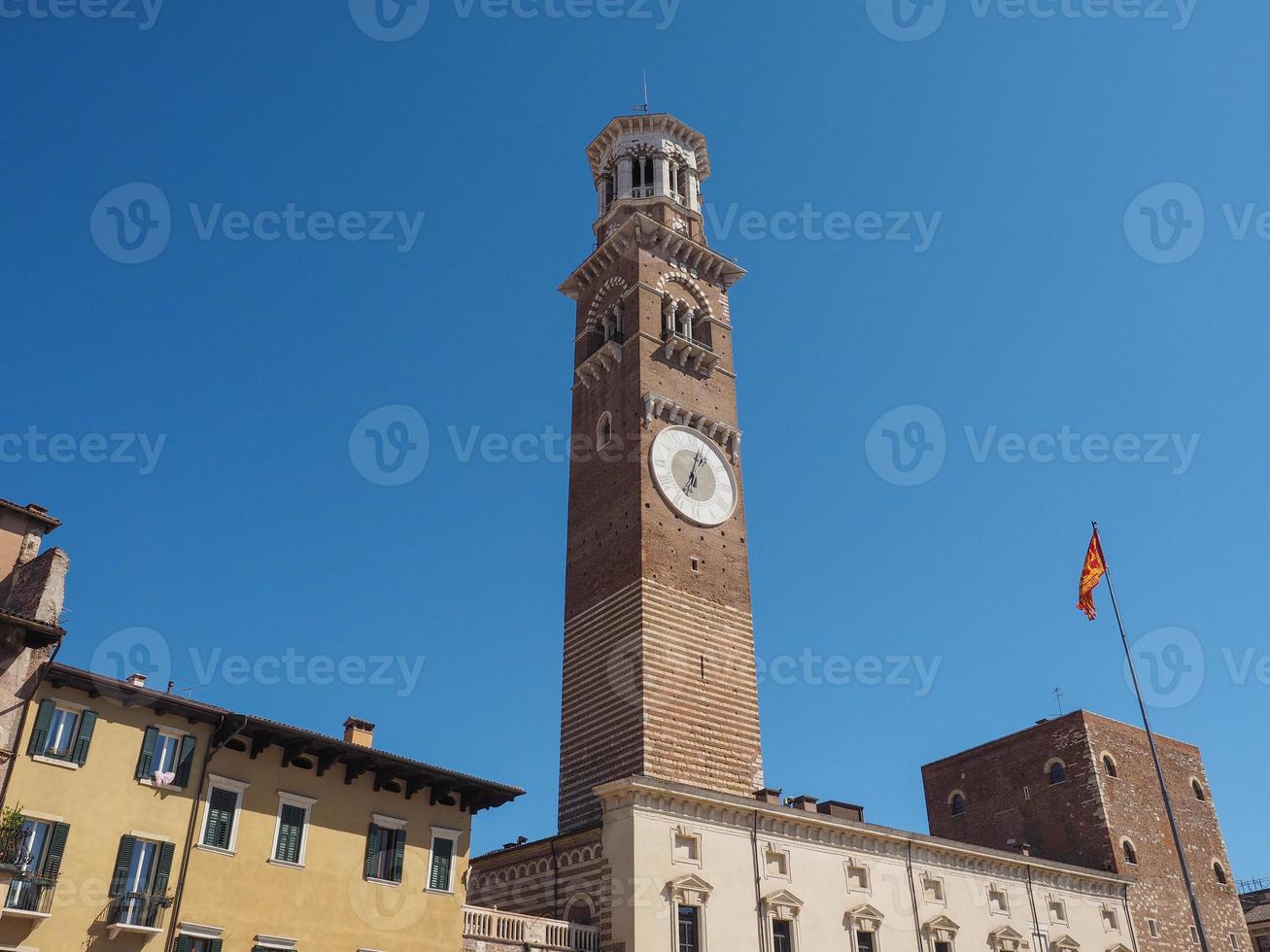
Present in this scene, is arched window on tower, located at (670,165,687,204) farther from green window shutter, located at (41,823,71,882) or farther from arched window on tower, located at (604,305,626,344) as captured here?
green window shutter, located at (41,823,71,882)

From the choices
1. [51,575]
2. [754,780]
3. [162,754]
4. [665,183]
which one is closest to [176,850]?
[162,754]

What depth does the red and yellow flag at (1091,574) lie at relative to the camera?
34.8m

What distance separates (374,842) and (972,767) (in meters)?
32.7

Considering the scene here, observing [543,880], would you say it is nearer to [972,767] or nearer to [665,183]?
[972,767]

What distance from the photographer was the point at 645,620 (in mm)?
36531

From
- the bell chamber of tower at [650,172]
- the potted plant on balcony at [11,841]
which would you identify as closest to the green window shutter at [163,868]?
the potted plant on balcony at [11,841]

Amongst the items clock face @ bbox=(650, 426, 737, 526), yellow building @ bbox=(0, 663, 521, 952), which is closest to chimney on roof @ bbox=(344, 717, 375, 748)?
yellow building @ bbox=(0, 663, 521, 952)

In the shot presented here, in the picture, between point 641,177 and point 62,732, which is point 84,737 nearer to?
point 62,732

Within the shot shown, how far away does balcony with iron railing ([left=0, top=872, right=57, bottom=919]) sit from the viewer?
20.3 metres

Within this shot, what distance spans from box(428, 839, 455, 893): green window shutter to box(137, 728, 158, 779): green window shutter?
7271 millimetres

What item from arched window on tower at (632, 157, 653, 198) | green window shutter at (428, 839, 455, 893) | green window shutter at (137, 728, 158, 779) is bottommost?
green window shutter at (428, 839, 455, 893)

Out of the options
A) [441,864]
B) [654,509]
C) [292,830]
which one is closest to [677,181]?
[654,509]

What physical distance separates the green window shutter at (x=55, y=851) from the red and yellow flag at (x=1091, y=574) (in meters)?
29.2

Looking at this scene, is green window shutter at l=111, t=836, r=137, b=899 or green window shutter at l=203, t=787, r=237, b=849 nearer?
green window shutter at l=111, t=836, r=137, b=899
